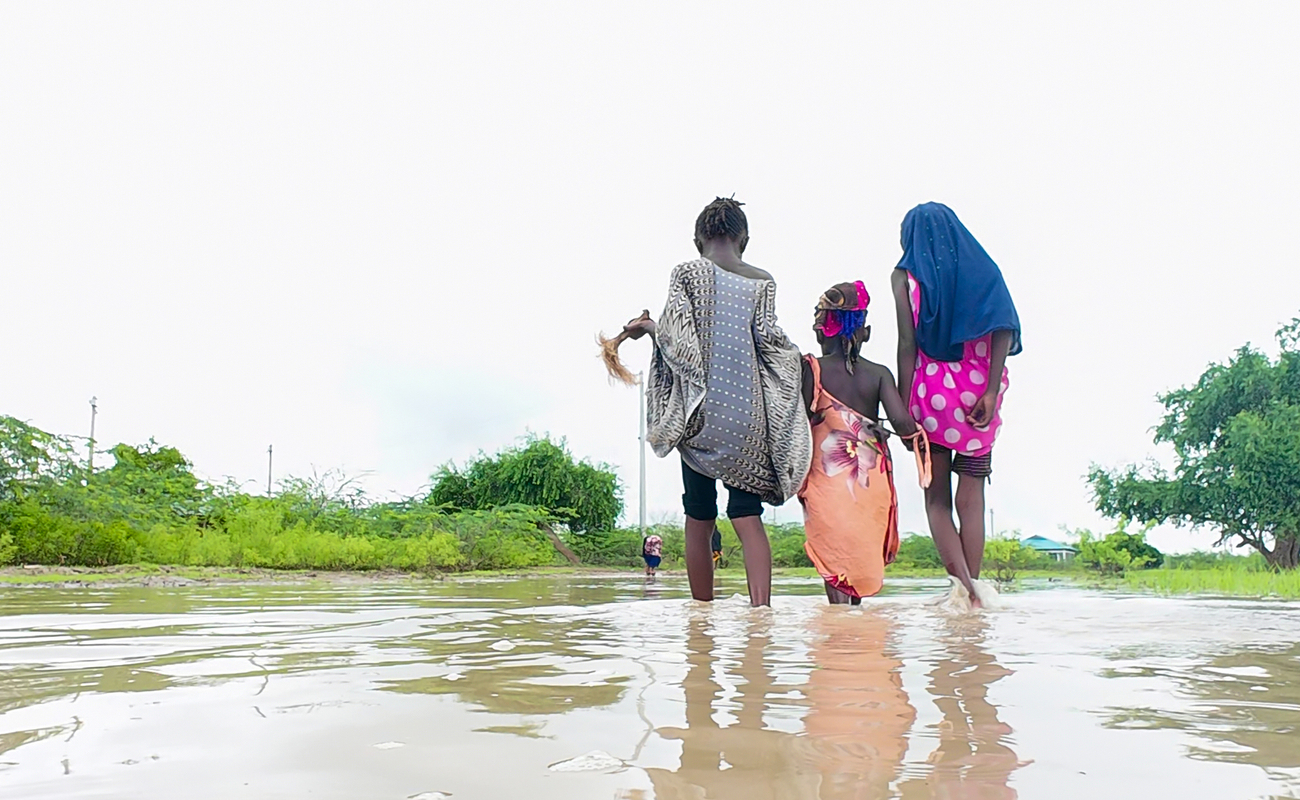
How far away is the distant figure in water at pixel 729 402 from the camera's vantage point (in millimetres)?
4863

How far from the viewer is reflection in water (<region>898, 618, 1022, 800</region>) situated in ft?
4.34

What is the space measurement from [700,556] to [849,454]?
2.75 feet

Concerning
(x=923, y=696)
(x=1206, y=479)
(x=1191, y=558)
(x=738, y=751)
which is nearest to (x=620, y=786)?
(x=738, y=751)

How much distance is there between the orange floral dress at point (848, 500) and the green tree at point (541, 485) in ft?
80.8

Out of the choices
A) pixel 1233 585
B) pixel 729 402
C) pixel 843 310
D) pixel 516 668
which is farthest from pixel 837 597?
pixel 1233 585

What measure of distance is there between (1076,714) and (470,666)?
1363 millimetres

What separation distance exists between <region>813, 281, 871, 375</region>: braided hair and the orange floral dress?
6.3 inches

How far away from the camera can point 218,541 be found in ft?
45.1

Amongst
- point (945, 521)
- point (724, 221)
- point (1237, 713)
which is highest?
point (724, 221)

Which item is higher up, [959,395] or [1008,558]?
[959,395]

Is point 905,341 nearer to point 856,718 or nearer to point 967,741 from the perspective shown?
point 856,718

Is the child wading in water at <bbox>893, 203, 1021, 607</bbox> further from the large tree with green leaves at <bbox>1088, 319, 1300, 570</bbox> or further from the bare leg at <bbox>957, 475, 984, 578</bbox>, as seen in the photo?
the large tree with green leaves at <bbox>1088, 319, 1300, 570</bbox>

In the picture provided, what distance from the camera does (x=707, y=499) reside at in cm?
504

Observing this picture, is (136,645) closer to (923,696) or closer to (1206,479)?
(923,696)
